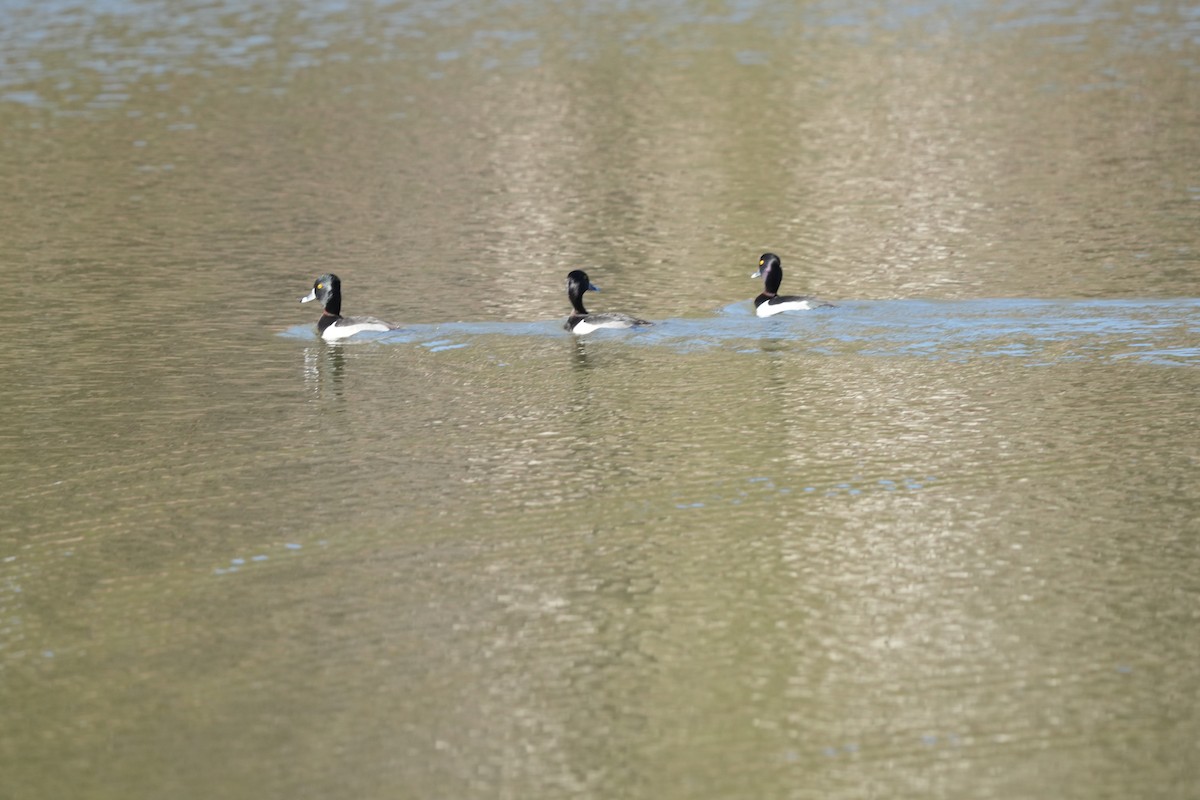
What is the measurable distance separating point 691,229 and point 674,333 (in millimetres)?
6662

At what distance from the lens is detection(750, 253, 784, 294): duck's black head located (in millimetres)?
21172

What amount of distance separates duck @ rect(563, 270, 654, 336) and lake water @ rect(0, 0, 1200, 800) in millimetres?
264

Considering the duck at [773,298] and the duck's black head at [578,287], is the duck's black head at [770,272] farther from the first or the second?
the duck's black head at [578,287]

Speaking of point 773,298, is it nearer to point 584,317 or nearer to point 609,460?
point 584,317

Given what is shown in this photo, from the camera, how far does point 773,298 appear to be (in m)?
20.8

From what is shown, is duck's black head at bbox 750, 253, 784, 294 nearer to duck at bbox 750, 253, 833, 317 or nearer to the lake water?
duck at bbox 750, 253, 833, 317

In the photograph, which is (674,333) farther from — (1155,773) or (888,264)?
(1155,773)

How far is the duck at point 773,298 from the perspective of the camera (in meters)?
20.7

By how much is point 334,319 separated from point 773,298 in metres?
5.05

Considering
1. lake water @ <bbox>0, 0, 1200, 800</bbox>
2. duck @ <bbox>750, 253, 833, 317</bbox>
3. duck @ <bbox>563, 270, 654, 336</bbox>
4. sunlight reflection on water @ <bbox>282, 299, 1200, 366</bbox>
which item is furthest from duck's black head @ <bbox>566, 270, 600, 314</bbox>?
duck @ <bbox>750, 253, 833, 317</bbox>

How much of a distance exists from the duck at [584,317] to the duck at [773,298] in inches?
56.9

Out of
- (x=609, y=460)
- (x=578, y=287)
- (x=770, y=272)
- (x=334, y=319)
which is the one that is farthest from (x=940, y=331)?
(x=334, y=319)

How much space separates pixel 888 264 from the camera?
23.5 m

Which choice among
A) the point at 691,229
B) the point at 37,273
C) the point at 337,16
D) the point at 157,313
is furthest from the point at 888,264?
the point at 337,16
